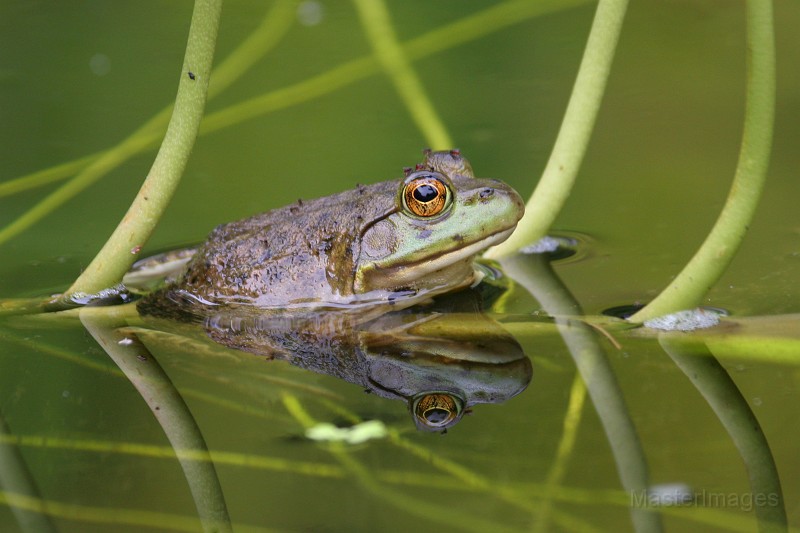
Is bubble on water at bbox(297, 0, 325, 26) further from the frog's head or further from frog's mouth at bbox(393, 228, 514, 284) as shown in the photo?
frog's mouth at bbox(393, 228, 514, 284)

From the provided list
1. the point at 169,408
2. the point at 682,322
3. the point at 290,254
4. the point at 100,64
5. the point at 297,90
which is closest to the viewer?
the point at 169,408

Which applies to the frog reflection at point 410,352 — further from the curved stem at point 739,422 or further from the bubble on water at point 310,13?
the bubble on water at point 310,13

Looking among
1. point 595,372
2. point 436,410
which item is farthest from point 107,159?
point 595,372

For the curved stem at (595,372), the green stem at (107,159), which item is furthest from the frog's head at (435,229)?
the green stem at (107,159)

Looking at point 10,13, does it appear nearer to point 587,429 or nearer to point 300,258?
point 300,258

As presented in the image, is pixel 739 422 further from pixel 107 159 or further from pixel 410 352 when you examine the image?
pixel 107 159

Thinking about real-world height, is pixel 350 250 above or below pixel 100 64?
below

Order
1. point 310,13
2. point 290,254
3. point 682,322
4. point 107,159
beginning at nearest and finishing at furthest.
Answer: point 682,322, point 290,254, point 107,159, point 310,13

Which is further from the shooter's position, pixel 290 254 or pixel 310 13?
pixel 310 13
